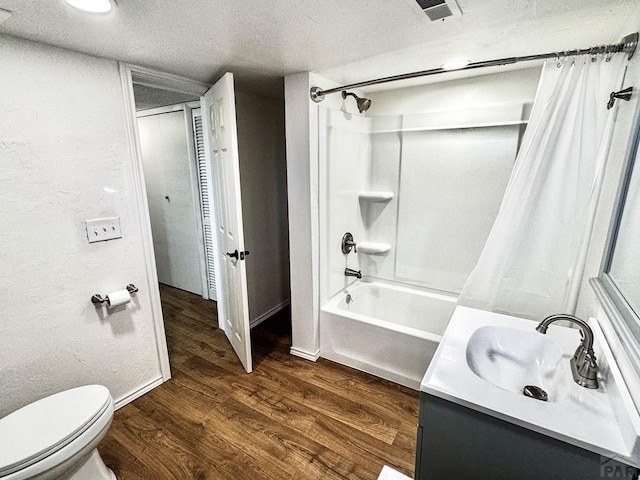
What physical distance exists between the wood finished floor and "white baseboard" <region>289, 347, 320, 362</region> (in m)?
0.05

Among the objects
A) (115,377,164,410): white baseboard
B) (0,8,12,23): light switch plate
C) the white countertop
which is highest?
(0,8,12,23): light switch plate

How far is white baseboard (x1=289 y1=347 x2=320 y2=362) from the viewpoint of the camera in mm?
2316

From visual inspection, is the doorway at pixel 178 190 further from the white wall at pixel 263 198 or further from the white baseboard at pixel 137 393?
the white baseboard at pixel 137 393

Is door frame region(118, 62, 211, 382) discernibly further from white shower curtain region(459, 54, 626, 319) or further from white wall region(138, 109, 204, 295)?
white shower curtain region(459, 54, 626, 319)

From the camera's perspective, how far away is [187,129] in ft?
9.84

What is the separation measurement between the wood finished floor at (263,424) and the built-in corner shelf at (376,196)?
1389 millimetres

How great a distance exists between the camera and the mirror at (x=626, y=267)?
0.86 metres

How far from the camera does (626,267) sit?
1014 millimetres

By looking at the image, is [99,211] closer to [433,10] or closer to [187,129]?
[187,129]

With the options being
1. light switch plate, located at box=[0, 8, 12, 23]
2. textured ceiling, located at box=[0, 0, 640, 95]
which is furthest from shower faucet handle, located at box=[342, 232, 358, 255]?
light switch plate, located at box=[0, 8, 12, 23]

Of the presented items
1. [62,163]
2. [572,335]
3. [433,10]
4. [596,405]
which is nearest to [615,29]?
[433,10]

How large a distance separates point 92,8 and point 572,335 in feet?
7.69

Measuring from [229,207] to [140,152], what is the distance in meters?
0.61

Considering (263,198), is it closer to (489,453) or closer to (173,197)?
(173,197)
